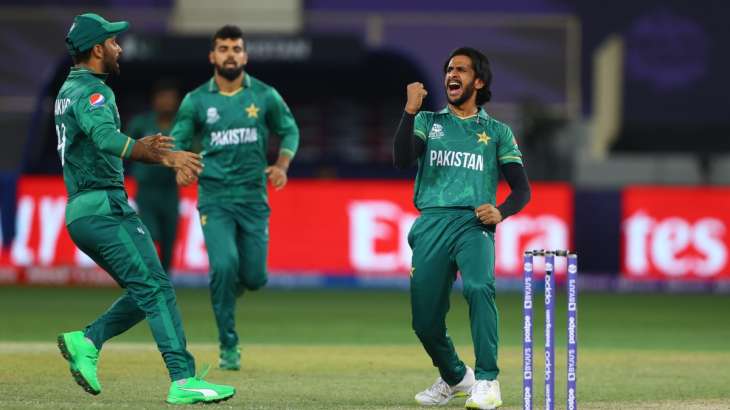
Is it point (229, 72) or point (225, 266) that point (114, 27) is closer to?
point (229, 72)

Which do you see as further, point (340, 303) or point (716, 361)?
point (340, 303)

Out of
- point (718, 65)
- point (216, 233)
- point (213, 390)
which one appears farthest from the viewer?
point (718, 65)

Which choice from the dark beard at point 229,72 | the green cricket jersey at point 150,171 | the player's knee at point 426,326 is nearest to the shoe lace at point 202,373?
the player's knee at point 426,326

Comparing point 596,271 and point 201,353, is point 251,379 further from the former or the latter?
point 596,271

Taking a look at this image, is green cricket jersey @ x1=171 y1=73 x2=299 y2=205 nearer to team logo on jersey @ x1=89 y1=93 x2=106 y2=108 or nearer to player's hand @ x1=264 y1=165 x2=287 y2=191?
player's hand @ x1=264 y1=165 x2=287 y2=191

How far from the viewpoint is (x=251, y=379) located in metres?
10.4

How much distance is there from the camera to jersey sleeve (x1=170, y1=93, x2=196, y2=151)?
11312 mm

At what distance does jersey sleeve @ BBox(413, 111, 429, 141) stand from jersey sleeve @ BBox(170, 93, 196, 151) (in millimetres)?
2779

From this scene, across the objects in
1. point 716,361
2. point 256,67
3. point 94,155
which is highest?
point 256,67

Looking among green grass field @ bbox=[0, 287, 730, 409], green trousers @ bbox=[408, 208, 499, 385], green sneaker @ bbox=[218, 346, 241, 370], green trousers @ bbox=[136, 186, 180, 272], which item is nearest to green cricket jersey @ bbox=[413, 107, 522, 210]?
green trousers @ bbox=[408, 208, 499, 385]

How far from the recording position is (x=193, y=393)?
28.3 feet

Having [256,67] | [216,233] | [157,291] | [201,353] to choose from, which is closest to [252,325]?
[201,353]

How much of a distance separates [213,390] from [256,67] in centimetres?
1648

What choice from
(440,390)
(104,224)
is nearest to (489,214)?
(440,390)
